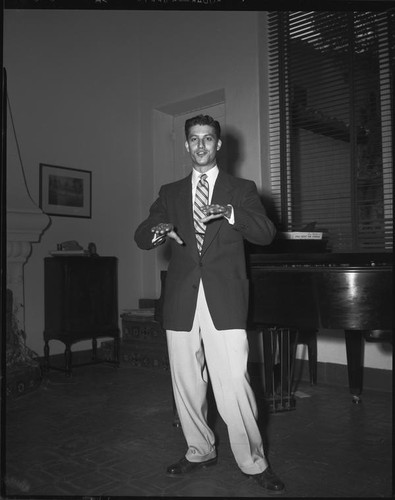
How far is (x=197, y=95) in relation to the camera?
521cm

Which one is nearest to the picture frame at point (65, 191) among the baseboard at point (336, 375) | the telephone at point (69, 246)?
the telephone at point (69, 246)

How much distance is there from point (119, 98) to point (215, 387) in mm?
4322

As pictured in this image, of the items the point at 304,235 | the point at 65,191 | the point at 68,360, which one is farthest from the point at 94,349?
the point at 304,235

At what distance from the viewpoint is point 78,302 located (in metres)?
4.85

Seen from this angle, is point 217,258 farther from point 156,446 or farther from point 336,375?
point 336,375

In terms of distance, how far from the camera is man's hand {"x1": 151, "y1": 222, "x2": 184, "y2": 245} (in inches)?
82.6

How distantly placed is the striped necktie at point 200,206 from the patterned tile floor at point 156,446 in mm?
1118

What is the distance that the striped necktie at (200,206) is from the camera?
230 cm

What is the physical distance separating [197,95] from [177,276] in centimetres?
340

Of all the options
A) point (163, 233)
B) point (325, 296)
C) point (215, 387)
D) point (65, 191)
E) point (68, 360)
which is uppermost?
point (65, 191)

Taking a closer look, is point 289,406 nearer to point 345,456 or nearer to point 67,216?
point 345,456

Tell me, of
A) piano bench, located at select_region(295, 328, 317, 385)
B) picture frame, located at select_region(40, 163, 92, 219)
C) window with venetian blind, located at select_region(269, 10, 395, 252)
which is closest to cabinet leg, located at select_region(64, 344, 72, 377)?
picture frame, located at select_region(40, 163, 92, 219)

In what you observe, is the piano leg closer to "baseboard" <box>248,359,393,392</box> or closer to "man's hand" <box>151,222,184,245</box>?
"baseboard" <box>248,359,393,392</box>

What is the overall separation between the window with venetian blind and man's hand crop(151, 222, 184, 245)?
199 centimetres
